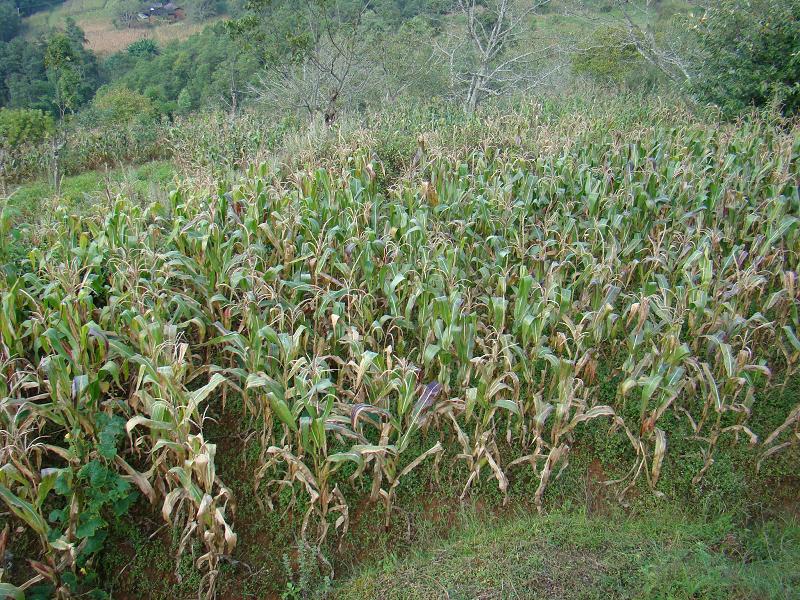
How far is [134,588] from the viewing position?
2867 millimetres

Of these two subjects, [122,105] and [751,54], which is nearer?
[751,54]

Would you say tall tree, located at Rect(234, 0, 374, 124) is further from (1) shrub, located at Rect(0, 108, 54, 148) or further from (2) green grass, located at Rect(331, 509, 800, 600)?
(2) green grass, located at Rect(331, 509, 800, 600)

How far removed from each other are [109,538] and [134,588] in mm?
277

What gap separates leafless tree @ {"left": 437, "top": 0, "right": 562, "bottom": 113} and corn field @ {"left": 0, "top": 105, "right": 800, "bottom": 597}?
5.86 m

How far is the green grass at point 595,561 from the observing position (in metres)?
2.63

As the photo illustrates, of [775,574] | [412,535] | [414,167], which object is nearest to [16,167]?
[414,167]

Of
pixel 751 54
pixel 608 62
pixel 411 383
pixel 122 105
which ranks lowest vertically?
pixel 122 105

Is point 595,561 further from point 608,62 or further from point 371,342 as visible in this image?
point 608,62

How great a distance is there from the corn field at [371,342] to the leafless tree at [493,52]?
5863 mm

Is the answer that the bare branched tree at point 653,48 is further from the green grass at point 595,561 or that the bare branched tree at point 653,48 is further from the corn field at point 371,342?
the green grass at point 595,561

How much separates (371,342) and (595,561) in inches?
67.9

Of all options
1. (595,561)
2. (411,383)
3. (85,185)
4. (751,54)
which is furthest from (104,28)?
(595,561)

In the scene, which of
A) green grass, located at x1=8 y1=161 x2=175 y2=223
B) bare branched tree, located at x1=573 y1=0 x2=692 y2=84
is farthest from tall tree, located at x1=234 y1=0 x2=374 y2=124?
bare branched tree, located at x1=573 y1=0 x2=692 y2=84

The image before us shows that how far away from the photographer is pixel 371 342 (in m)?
3.67
